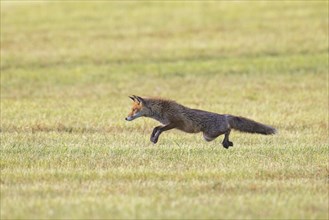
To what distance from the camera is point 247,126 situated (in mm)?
14383

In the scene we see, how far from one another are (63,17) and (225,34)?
8.66m

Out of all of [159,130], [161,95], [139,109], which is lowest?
[161,95]

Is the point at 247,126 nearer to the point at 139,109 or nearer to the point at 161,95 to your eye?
the point at 139,109

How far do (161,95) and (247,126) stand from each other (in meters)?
10.7

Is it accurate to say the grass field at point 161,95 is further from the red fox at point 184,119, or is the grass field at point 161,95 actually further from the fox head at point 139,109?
the fox head at point 139,109

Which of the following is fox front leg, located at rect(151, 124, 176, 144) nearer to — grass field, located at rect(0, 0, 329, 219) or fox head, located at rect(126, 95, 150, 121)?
grass field, located at rect(0, 0, 329, 219)

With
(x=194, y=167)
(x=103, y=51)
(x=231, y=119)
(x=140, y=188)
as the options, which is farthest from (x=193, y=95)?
(x=140, y=188)

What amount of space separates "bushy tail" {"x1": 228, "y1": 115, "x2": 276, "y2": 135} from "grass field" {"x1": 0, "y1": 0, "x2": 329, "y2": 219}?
0.37 m

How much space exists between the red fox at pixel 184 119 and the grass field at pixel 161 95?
13.8 inches

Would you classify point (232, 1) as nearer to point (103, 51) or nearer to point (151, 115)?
point (103, 51)

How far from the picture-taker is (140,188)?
10.8m

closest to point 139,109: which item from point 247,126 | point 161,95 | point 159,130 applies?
point 159,130

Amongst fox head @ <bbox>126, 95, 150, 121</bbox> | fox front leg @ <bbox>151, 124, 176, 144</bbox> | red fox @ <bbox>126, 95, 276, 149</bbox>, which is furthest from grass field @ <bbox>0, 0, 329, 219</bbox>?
fox head @ <bbox>126, 95, 150, 121</bbox>

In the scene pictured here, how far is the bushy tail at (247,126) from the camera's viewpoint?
567 inches
